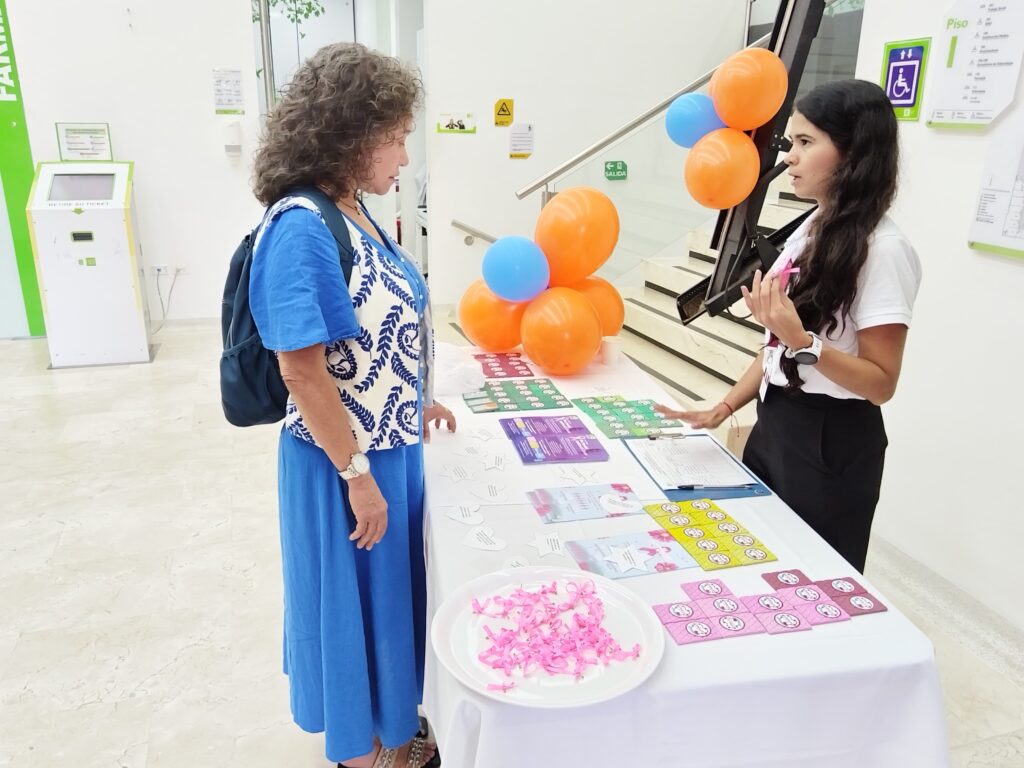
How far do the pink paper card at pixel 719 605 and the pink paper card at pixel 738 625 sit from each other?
0.01 m

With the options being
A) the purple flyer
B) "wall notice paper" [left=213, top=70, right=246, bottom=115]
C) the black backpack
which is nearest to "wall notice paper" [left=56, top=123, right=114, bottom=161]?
"wall notice paper" [left=213, top=70, right=246, bottom=115]

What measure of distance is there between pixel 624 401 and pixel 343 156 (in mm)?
1147

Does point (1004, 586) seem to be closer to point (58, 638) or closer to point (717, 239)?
point (717, 239)

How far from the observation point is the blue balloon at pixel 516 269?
2.52 meters

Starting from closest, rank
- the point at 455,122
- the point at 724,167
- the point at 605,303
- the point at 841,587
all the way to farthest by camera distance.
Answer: the point at 841,587 → the point at 724,167 → the point at 605,303 → the point at 455,122

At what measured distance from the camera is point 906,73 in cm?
253

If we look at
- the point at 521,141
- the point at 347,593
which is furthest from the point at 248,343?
the point at 521,141

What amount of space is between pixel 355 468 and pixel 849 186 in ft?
3.49

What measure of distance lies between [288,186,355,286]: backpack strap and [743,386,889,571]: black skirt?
0.93 m

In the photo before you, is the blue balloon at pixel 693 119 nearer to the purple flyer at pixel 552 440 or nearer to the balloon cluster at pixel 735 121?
the balloon cluster at pixel 735 121

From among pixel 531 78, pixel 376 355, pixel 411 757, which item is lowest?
pixel 411 757

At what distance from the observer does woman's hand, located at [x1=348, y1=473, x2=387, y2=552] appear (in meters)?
1.42

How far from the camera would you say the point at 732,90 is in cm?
204

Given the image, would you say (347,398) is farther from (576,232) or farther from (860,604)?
(576,232)
